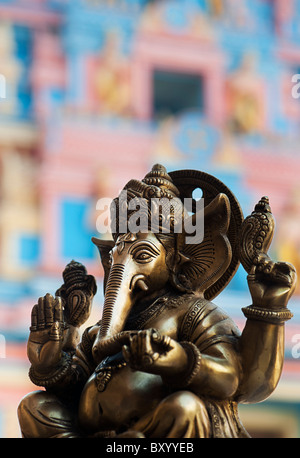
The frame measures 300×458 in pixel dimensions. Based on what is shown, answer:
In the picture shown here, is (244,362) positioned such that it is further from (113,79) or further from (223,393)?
(113,79)

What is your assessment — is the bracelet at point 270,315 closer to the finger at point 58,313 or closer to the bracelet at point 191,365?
the bracelet at point 191,365

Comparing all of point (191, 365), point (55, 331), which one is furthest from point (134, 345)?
point (55, 331)

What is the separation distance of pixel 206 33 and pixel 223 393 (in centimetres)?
689

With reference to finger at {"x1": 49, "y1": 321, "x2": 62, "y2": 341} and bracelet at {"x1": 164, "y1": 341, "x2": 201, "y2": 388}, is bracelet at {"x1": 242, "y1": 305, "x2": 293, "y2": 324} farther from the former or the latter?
finger at {"x1": 49, "y1": 321, "x2": 62, "y2": 341}

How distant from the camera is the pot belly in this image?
1516 mm

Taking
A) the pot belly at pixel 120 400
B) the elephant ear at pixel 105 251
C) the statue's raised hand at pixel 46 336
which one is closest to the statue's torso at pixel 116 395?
the pot belly at pixel 120 400

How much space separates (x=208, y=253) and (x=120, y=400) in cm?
44

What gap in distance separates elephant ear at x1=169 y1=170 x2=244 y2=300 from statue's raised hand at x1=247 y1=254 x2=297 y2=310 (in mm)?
197

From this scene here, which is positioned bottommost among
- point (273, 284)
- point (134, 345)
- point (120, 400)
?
point (120, 400)

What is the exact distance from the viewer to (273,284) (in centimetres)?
156

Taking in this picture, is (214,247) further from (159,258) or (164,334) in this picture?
(164,334)

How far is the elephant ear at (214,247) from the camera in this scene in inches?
69.0

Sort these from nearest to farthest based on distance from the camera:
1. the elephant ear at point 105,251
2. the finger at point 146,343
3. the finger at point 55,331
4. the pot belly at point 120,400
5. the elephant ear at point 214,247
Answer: the finger at point 146,343 → the pot belly at point 120,400 → the finger at point 55,331 → the elephant ear at point 214,247 → the elephant ear at point 105,251
